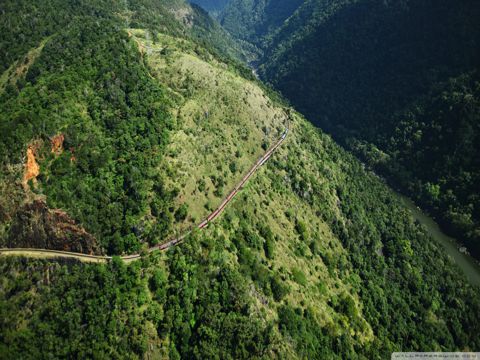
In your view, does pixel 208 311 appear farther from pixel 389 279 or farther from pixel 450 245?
pixel 450 245

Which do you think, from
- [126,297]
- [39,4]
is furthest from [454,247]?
[39,4]

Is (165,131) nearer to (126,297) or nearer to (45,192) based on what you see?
(45,192)

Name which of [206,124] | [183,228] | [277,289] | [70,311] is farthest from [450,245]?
[70,311]

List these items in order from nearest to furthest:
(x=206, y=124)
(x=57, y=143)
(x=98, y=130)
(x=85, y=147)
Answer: (x=57, y=143) → (x=85, y=147) → (x=98, y=130) → (x=206, y=124)

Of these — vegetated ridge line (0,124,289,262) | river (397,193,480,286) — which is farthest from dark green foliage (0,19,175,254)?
river (397,193,480,286)

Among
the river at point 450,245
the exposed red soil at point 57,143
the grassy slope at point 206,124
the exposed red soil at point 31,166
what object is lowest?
the exposed red soil at point 31,166

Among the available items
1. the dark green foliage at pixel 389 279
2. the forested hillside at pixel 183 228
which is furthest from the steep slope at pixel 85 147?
the dark green foliage at pixel 389 279

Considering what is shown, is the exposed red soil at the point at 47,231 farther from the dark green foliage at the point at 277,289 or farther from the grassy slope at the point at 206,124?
the dark green foliage at the point at 277,289
